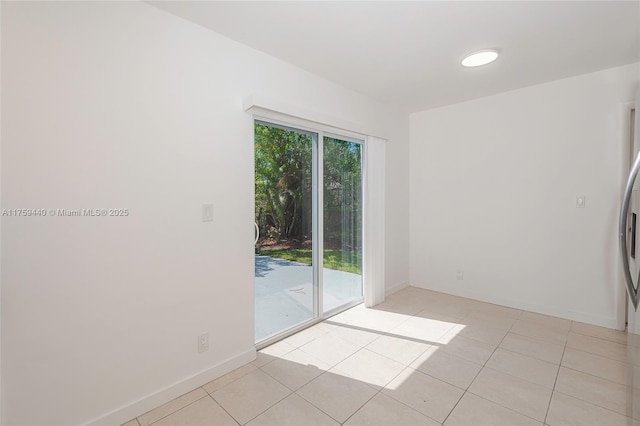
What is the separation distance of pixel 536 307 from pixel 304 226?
2651 mm

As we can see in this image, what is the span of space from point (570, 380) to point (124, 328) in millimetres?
2884

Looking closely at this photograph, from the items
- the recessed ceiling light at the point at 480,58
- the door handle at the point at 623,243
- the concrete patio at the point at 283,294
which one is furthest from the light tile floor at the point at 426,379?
the recessed ceiling light at the point at 480,58

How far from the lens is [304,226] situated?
2879 mm

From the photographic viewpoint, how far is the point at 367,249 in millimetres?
3451

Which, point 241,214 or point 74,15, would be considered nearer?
point 74,15

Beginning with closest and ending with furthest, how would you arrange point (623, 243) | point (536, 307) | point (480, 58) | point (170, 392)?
point (623, 243) < point (170, 392) < point (480, 58) < point (536, 307)

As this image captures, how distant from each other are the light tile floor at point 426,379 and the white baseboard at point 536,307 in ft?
0.29

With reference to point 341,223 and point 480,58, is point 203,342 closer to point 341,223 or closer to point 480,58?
point 341,223

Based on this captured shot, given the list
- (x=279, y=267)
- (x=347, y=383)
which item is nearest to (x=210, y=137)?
(x=279, y=267)

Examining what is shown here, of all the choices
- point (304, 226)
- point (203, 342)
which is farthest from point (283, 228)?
point (203, 342)

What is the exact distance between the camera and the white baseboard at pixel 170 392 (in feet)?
5.41

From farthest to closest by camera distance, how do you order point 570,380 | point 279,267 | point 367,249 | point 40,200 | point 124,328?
point 367,249 → point 279,267 → point 570,380 → point 124,328 → point 40,200

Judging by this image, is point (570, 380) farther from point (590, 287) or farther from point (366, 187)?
point (366, 187)

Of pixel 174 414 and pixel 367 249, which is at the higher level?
pixel 367 249
